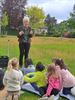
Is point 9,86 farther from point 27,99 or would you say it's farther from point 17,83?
point 27,99

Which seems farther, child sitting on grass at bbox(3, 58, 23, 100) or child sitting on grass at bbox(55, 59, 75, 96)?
child sitting on grass at bbox(55, 59, 75, 96)

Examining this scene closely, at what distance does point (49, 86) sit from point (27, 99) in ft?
2.92

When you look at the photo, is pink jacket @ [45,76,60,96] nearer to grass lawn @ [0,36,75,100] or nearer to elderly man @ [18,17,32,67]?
grass lawn @ [0,36,75,100]

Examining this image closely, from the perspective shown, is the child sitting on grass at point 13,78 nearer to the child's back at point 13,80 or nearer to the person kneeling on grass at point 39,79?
the child's back at point 13,80

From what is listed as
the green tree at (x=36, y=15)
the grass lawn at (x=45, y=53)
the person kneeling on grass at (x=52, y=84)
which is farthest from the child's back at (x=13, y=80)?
the green tree at (x=36, y=15)

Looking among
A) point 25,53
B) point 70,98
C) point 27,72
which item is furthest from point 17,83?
point 25,53

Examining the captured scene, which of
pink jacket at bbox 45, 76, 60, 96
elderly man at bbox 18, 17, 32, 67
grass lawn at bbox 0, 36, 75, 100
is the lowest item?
grass lawn at bbox 0, 36, 75, 100

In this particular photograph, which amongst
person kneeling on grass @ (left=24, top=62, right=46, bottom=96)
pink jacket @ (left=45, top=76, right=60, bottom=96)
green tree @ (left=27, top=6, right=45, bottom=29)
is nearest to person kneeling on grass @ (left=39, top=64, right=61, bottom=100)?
pink jacket @ (left=45, top=76, right=60, bottom=96)

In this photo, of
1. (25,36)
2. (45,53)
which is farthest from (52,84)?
(45,53)

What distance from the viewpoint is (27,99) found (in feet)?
32.8

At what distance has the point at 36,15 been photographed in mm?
77188

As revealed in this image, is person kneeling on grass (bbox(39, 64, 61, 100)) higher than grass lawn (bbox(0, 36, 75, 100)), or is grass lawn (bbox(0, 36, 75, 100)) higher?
person kneeling on grass (bbox(39, 64, 61, 100))

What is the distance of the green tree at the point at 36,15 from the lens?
76.8 m

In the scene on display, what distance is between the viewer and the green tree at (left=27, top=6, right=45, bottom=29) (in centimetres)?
7679
